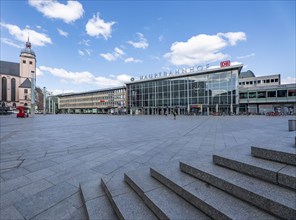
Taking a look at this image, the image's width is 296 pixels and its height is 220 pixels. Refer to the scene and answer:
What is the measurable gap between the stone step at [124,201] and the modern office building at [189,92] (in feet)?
164

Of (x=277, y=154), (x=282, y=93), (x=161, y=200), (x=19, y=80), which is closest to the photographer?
(x=161, y=200)

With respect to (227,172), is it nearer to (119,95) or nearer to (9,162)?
(9,162)

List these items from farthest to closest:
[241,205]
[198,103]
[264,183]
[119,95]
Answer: [119,95] → [198,103] → [264,183] → [241,205]

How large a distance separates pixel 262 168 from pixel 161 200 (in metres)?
1.66

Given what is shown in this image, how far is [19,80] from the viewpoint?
8862cm

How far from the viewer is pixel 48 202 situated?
9.86 ft

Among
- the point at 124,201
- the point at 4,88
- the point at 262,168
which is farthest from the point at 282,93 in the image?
the point at 4,88

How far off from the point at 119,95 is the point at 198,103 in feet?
142

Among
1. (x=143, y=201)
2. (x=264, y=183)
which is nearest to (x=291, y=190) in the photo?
(x=264, y=183)

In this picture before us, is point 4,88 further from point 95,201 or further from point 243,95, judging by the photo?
point 95,201

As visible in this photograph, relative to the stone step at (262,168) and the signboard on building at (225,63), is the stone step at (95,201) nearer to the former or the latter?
the stone step at (262,168)

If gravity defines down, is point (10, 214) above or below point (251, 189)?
below

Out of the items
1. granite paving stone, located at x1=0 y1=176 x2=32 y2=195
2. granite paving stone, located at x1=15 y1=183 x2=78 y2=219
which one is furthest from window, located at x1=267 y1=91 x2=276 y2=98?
granite paving stone, located at x1=0 y1=176 x2=32 y2=195

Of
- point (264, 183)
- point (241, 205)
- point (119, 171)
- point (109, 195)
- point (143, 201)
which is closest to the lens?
point (241, 205)
